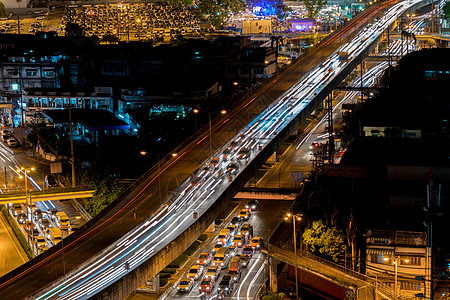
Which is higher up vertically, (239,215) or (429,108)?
(429,108)

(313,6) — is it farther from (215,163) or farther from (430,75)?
(215,163)

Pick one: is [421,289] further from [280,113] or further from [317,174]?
[280,113]

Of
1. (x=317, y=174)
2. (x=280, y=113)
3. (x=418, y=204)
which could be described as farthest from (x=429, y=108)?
(x=418, y=204)

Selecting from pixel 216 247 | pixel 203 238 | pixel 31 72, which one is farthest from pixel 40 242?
pixel 31 72

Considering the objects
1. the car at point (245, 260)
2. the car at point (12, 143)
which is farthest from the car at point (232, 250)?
the car at point (12, 143)

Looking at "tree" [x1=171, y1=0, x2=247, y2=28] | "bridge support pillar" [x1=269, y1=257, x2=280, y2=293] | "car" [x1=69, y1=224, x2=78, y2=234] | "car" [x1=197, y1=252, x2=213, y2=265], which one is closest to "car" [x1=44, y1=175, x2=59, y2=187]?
"car" [x1=69, y1=224, x2=78, y2=234]

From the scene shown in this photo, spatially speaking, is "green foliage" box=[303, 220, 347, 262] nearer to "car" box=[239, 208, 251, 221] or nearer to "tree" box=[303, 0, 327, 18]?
"car" box=[239, 208, 251, 221]

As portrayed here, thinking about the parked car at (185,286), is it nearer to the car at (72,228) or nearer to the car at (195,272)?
the car at (195,272)
